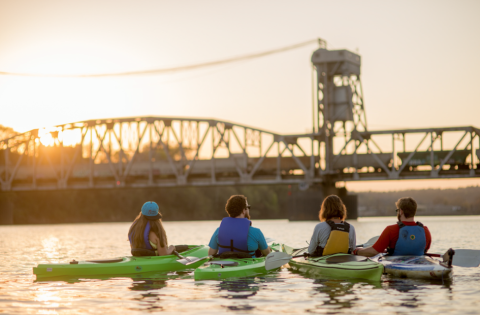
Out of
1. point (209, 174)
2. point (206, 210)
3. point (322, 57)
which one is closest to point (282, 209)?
point (206, 210)

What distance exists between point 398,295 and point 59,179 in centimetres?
8894

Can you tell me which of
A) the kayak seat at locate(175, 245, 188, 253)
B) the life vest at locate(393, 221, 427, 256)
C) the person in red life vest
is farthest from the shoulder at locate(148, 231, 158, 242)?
the life vest at locate(393, 221, 427, 256)

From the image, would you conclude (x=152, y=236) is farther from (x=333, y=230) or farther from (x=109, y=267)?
(x=333, y=230)

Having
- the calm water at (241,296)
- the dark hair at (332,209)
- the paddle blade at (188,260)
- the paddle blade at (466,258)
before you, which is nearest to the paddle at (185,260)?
the paddle blade at (188,260)

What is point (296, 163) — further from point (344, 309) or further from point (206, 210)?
point (344, 309)

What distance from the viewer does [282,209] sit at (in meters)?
137

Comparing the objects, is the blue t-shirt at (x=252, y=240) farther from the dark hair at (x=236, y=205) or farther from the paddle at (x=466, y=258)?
the paddle at (x=466, y=258)

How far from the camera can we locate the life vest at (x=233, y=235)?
1384 centimetres

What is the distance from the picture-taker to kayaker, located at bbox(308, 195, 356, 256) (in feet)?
44.0

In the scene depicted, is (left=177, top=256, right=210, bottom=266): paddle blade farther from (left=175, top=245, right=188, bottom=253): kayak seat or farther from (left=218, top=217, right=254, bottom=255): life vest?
(left=218, top=217, right=254, bottom=255): life vest

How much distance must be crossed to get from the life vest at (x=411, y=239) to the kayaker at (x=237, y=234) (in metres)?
3.11

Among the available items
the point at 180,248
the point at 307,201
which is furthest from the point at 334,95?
the point at 180,248

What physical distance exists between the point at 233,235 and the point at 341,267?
8.21ft

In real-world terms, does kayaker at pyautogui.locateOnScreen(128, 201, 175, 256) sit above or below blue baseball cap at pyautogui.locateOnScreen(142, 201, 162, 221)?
below
